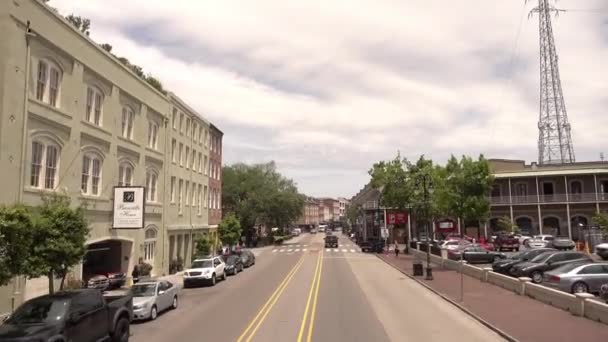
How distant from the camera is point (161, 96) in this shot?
3812 cm

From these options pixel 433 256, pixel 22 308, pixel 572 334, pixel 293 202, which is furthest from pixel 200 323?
pixel 293 202

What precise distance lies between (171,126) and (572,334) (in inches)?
1305

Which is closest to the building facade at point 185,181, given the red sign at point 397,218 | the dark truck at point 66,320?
the dark truck at point 66,320

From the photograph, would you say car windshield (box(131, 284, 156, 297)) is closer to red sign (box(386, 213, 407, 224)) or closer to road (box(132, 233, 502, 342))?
road (box(132, 233, 502, 342))

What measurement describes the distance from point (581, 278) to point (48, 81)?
81.4 feet

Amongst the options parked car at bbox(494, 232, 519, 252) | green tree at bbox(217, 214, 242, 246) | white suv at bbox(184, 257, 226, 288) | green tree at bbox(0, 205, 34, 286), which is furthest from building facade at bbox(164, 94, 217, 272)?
parked car at bbox(494, 232, 519, 252)

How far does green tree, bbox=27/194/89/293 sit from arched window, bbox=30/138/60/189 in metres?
4.89

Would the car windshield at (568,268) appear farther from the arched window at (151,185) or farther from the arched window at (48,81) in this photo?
the arched window at (151,185)

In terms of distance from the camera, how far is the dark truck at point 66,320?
1137cm

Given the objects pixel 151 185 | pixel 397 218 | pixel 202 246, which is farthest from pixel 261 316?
pixel 397 218

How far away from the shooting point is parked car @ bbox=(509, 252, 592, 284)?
27.1 m

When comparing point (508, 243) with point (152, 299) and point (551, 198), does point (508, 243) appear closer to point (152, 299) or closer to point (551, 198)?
point (551, 198)

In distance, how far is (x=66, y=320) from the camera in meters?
12.1

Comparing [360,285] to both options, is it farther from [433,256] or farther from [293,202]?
[293,202]
